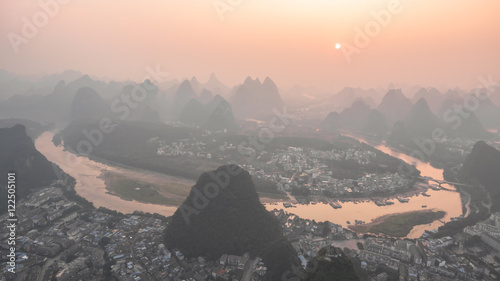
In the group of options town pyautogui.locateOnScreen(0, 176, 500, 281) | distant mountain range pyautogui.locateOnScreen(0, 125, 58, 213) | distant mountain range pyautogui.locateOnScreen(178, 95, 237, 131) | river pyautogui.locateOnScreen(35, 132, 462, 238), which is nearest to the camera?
town pyautogui.locateOnScreen(0, 176, 500, 281)

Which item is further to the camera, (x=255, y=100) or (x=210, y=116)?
(x=255, y=100)

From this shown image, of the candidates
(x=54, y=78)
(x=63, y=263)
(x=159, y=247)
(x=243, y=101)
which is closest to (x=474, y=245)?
(x=159, y=247)

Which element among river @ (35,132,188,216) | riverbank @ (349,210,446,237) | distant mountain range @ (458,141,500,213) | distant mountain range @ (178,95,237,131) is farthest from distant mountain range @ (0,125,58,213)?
distant mountain range @ (458,141,500,213)

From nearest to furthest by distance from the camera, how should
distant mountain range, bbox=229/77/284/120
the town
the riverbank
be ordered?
the town
the riverbank
distant mountain range, bbox=229/77/284/120

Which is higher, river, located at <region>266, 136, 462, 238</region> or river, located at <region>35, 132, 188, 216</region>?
river, located at <region>35, 132, 188, 216</region>

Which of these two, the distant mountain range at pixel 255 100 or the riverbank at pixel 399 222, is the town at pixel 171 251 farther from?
the distant mountain range at pixel 255 100

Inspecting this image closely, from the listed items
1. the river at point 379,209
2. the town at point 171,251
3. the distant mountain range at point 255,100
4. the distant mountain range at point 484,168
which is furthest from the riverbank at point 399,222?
the distant mountain range at point 255,100

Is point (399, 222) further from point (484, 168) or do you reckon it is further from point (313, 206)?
point (484, 168)

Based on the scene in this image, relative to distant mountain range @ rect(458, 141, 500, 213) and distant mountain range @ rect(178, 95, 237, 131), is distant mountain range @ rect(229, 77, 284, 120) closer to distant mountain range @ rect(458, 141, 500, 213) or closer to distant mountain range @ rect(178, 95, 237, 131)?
distant mountain range @ rect(178, 95, 237, 131)

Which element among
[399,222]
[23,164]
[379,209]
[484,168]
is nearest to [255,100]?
[484,168]
